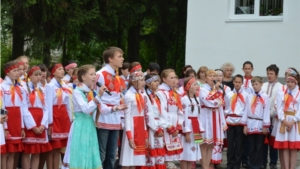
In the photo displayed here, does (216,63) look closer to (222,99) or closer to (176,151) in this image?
(222,99)

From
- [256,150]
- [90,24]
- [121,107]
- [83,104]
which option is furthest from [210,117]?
[90,24]

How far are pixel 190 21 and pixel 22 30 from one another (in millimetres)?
4795

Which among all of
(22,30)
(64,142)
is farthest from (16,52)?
(64,142)

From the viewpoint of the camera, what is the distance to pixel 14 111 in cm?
1003

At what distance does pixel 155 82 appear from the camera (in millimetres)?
Answer: 10656

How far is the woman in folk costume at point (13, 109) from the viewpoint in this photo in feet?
32.6

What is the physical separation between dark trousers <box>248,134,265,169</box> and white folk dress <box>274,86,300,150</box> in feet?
1.75

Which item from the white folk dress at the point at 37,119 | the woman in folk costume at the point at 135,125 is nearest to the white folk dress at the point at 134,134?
the woman in folk costume at the point at 135,125

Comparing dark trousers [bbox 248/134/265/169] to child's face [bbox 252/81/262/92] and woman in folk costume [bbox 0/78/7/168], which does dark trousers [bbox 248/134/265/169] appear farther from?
woman in folk costume [bbox 0/78/7/168]

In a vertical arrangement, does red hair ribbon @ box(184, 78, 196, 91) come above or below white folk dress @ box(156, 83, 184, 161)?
above

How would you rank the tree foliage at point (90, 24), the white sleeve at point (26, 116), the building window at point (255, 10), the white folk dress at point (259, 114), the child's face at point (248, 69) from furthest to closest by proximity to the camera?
1. the tree foliage at point (90, 24)
2. the building window at point (255, 10)
3. the child's face at point (248, 69)
4. the white folk dress at point (259, 114)
5. the white sleeve at point (26, 116)

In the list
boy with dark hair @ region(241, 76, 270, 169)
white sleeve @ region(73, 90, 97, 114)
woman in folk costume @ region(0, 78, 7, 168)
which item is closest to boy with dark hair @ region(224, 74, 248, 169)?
boy with dark hair @ region(241, 76, 270, 169)

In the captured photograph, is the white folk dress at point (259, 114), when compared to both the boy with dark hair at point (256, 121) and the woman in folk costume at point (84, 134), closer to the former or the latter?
the boy with dark hair at point (256, 121)

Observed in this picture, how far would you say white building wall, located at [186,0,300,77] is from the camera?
17203 mm
